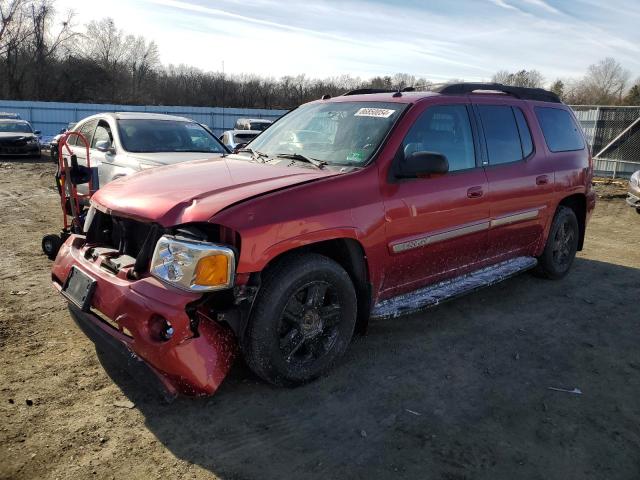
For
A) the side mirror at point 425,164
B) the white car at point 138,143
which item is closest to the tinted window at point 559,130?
the side mirror at point 425,164

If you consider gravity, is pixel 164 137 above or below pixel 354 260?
above

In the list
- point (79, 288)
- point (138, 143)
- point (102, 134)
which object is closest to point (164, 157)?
point (138, 143)

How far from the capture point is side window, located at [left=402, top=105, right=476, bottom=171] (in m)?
3.91

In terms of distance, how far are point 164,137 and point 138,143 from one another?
0.46 metres

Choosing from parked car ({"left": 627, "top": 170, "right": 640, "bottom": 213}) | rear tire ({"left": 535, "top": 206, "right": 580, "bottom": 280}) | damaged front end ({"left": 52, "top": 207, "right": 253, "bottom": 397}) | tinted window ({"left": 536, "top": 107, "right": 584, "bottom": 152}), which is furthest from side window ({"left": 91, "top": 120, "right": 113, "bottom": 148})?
parked car ({"left": 627, "top": 170, "right": 640, "bottom": 213})

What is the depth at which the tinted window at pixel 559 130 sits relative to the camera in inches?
209

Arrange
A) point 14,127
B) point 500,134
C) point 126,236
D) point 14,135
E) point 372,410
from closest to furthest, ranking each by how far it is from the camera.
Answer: point 372,410, point 126,236, point 500,134, point 14,135, point 14,127

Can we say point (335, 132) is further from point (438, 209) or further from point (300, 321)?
point (300, 321)

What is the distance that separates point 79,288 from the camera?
3.26m

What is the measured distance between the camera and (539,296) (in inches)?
210

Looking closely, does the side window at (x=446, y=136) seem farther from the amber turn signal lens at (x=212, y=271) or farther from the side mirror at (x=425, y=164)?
the amber turn signal lens at (x=212, y=271)

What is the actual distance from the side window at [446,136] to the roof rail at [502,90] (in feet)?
0.65

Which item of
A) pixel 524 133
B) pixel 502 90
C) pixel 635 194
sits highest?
pixel 502 90

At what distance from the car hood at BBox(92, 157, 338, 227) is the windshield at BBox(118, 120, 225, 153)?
13.1 feet
